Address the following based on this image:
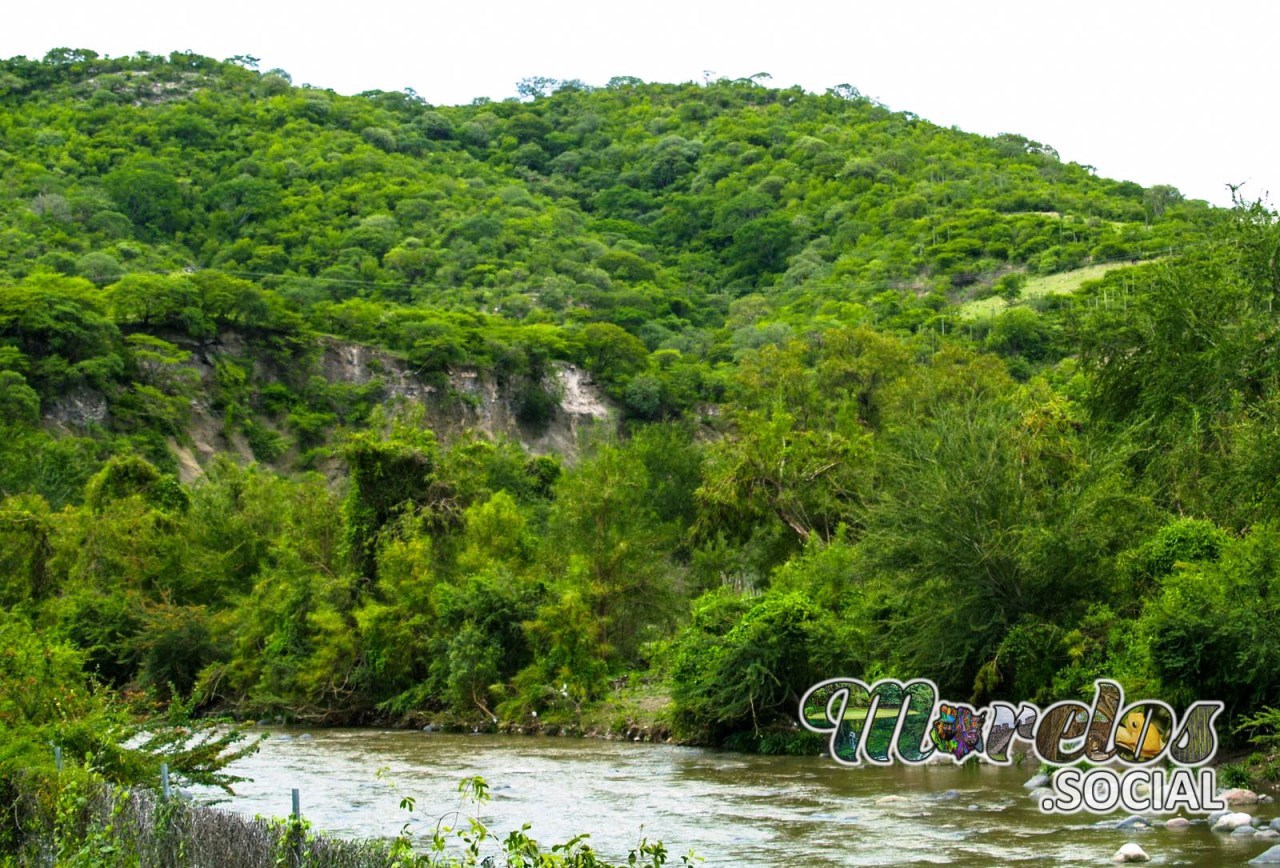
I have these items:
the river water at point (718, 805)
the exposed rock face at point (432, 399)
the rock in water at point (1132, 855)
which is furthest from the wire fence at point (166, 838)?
the exposed rock face at point (432, 399)

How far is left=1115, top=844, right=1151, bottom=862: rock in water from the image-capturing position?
15648mm


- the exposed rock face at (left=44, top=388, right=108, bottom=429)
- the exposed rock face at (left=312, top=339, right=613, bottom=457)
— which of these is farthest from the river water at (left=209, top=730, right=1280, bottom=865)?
the exposed rock face at (left=312, top=339, right=613, bottom=457)

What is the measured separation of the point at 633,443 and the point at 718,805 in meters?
35.3

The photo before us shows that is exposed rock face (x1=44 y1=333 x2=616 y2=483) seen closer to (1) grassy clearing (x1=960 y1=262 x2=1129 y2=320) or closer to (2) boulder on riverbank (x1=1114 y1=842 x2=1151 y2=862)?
(1) grassy clearing (x1=960 y1=262 x2=1129 y2=320)

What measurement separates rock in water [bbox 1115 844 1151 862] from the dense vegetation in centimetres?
582

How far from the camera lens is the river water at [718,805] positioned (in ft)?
56.2

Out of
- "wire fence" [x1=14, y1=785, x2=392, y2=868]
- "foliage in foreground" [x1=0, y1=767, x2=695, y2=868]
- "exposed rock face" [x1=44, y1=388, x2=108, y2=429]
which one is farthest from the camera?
"exposed rock face" [x1=44, y1=388, x2=108, y2=429]

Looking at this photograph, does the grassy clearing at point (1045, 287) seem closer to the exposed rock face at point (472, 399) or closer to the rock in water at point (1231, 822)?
the exposed rock face at point (472, 399)

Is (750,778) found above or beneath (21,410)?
beneath

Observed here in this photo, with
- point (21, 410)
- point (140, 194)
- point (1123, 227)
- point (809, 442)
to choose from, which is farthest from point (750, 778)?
point (140, 194)

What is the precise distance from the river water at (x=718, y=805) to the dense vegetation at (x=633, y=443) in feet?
10.5

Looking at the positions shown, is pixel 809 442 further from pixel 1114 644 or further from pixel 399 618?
A: pixel 1114 644

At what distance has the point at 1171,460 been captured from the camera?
1176 inches

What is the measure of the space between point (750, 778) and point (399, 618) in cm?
1703
